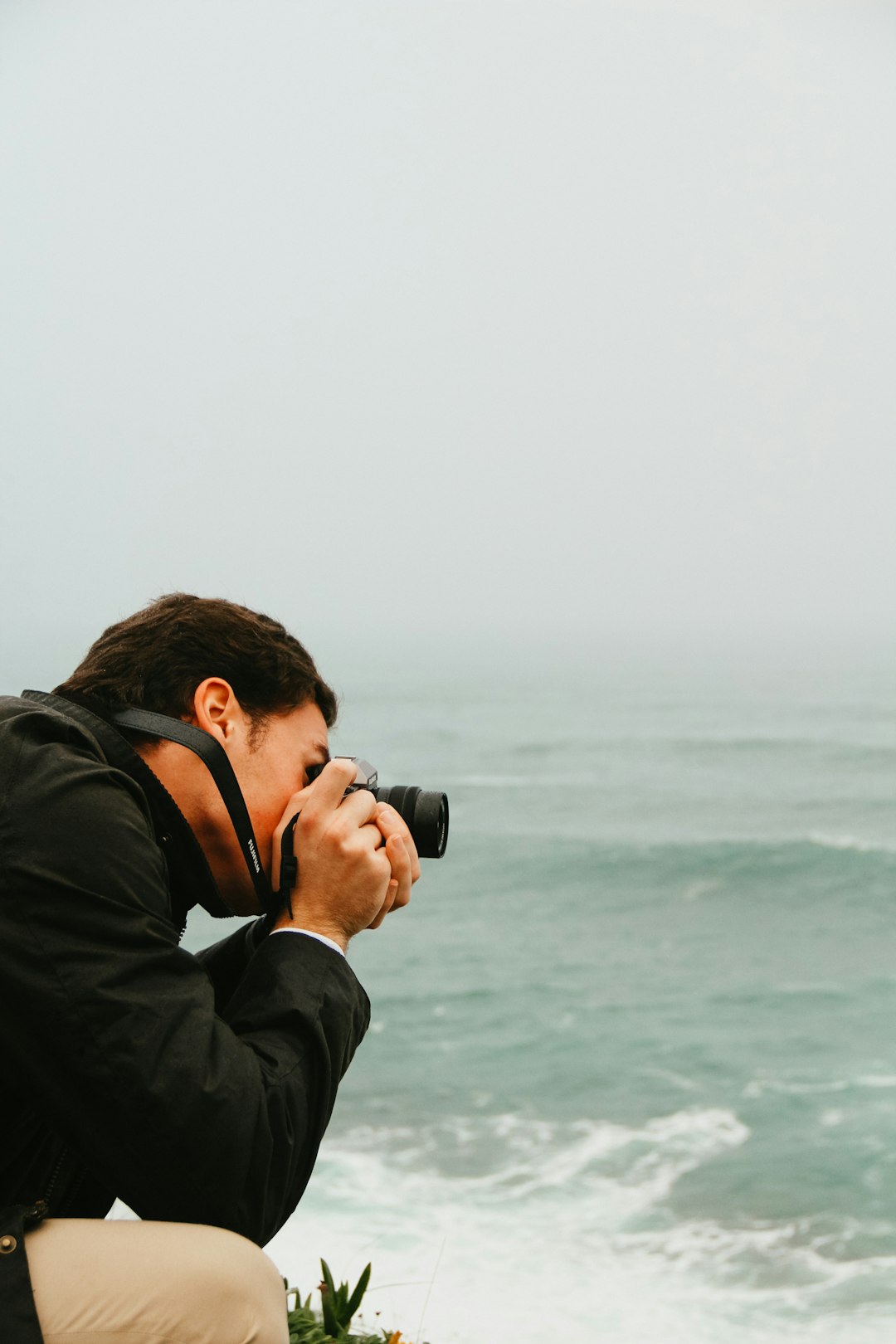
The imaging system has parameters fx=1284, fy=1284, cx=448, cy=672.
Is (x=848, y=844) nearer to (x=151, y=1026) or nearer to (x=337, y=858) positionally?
(x=337, y=858)

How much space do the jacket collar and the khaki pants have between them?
1.13ft

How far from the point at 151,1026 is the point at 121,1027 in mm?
27

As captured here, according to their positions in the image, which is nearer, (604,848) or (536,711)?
(604,848)

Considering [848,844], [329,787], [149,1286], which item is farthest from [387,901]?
[848,844]

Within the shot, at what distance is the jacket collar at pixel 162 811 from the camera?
1.42 m

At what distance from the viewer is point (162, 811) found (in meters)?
1.42

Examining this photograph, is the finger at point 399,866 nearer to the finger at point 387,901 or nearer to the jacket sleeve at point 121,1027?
the finger at point 387,901

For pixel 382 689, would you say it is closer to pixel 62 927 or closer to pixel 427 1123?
pixel 427 1123

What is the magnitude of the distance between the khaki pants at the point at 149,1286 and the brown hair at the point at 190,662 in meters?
0.59

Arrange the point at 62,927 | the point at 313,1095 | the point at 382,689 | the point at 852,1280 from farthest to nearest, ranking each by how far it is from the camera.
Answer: the point at 382,689 < the point at 852,1280 < the point at 313,1095 < the point at 62,927

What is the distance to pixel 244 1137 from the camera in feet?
3.98

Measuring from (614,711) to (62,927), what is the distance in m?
48.5

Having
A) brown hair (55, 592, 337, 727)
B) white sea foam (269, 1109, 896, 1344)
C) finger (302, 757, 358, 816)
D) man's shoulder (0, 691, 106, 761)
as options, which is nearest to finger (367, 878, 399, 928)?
finger (302, 757, 358, 816)

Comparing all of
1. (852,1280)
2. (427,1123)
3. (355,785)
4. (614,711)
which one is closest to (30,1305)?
(355,785)
